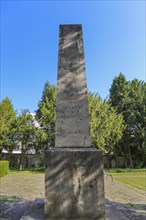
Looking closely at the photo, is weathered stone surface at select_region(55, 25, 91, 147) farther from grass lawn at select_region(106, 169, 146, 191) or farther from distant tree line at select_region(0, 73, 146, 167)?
distant tree line at select_region(0, 73, 146, 167)

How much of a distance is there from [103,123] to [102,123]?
13 cm

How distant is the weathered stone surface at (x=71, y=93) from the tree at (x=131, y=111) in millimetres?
27959

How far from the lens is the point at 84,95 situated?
414 centimetres

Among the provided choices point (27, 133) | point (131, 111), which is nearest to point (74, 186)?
point (27, 133)

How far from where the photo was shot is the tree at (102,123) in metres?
25.0

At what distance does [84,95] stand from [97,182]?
5.42ft

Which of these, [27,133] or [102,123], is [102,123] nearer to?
[102,123]

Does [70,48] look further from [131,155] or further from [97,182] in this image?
[131,155]

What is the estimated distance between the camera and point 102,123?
1045 inches

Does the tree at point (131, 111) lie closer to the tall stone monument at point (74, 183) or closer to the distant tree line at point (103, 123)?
the distant tree line at point (103, 123)

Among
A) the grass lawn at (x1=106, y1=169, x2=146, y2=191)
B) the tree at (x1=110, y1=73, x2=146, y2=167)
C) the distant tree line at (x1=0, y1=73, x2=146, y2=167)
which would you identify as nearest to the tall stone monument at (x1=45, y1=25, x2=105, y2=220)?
the grass lawn at (x1=106, y1=169, x2=146, y2=191)

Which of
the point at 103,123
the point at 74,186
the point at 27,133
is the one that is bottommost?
the point at 74,186

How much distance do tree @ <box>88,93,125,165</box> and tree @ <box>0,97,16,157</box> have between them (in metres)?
11.9

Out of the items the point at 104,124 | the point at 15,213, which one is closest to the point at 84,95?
the point at 15,213
